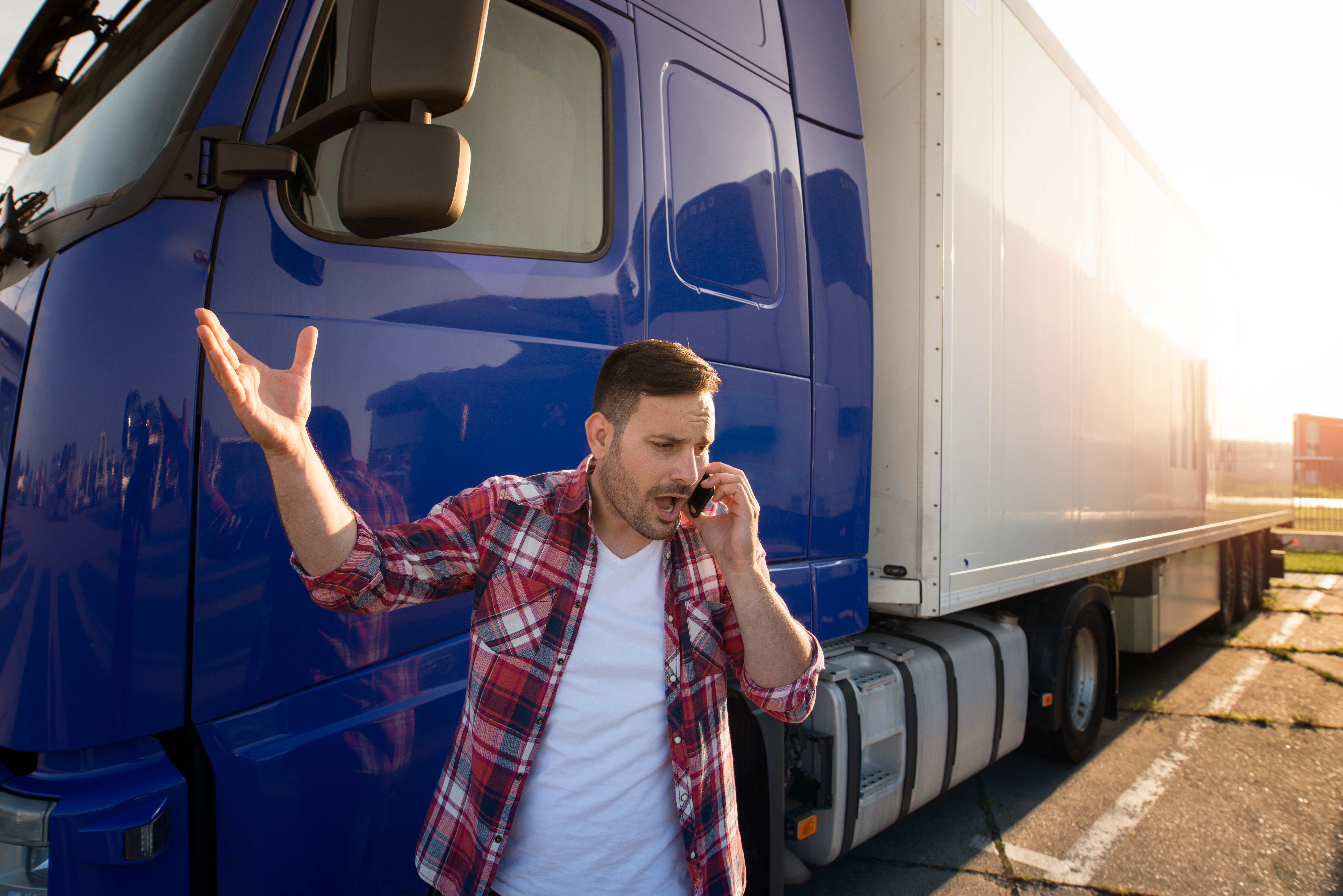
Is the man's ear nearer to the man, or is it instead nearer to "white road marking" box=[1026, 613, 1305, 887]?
the man

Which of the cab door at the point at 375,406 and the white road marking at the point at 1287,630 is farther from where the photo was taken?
the white road marking at the point at 1287,630

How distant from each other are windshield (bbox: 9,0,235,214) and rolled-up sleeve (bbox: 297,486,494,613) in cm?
94

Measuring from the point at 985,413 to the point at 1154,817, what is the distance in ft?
7.45

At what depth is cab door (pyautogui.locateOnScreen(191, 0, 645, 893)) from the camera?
4.74ft

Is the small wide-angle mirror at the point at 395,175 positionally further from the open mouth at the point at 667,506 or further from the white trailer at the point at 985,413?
the white trailer at the point at 985,413

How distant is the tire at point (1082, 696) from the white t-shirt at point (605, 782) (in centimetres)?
361

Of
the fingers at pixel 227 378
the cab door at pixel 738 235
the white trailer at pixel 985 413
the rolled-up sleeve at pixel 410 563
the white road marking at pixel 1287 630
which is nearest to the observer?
the fingers at pixel 227 378

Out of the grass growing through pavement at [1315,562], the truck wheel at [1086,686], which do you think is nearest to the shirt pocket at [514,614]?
the truck wheel at [1086,686]

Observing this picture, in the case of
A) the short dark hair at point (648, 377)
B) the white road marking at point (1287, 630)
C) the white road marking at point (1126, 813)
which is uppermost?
the short dark hair at point (648, 377)

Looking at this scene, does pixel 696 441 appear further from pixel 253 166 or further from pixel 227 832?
pixel 227 832

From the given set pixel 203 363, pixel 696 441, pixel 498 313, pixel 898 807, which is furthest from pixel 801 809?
pixel 203 363

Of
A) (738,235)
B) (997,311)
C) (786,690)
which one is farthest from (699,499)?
(997,311)

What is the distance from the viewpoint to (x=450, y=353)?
1.71 m

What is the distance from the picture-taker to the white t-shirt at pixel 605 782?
4.42 ft
